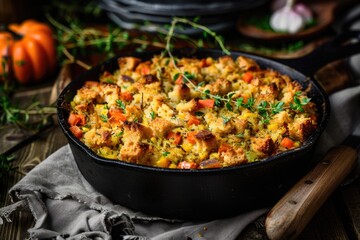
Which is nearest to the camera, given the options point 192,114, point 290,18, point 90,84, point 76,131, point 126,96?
point 76,131

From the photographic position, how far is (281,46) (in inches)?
182

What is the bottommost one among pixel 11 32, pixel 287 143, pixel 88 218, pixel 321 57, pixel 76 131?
pixel 88 218

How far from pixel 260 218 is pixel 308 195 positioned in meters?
0.29

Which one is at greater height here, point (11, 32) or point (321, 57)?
point (321, 57)

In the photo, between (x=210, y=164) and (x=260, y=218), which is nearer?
(x=210, y=164)

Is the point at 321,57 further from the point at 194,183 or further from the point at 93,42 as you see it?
the point at 93,42

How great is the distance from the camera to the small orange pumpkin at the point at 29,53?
4.10 metres

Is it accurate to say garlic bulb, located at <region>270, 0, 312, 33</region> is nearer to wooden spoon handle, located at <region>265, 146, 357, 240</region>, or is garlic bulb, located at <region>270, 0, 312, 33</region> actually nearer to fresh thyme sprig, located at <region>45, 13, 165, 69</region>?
fresh thyme sprig, located at <region>45, 13, 165, 69</region>

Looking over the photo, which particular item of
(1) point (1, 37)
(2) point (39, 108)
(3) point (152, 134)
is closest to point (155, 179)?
(3) point (152, 134)

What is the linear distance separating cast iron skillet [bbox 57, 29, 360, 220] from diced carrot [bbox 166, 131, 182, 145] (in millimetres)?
289

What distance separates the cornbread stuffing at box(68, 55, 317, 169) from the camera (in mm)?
2492

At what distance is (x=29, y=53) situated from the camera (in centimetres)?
414

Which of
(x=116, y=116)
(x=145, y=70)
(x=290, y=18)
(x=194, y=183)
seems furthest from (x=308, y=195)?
(x=290, y=18)

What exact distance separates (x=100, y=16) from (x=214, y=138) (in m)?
3.42
